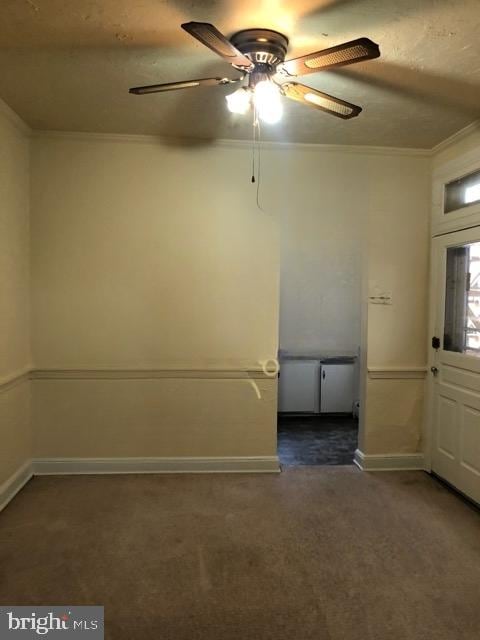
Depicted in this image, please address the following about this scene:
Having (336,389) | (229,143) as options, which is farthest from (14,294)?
(336,389)

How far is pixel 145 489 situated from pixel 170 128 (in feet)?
8.57

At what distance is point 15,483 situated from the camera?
2932mm

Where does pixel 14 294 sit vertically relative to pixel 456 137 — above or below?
below

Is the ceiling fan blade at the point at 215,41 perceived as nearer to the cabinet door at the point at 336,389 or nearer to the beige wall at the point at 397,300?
the beige wall at the point at 397,300

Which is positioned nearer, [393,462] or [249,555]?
[249,555]

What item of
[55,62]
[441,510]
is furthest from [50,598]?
[55,62]

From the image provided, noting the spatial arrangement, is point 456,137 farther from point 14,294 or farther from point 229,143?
point 14,294

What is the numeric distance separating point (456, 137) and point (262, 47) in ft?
6.07

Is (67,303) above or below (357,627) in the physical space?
above

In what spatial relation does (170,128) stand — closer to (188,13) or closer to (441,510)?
(188,13)

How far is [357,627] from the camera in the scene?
5.87 ft

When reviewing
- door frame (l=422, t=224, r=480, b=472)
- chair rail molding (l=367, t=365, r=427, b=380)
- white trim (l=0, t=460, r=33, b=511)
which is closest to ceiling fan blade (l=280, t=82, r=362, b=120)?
door frame (l=422, t=224, r=480, b=472)

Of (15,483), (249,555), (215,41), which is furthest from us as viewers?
(15,483)

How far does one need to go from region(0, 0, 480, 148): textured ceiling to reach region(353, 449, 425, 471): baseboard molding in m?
2.49
